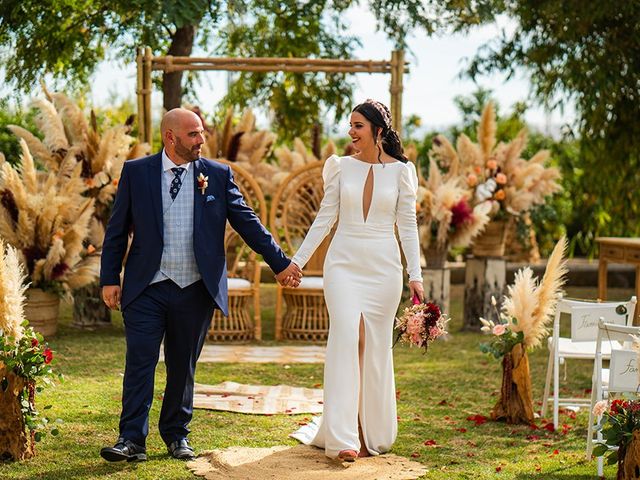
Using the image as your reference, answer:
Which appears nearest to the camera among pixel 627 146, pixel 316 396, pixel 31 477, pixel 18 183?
pixel 31 477

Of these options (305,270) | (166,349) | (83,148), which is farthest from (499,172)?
(166,349)

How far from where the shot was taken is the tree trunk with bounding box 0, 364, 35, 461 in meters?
5.45

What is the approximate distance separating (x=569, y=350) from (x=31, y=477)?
3.42 meters

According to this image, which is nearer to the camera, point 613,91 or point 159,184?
point 159,184

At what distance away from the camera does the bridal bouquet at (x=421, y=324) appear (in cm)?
591

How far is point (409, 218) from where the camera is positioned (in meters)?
6.07

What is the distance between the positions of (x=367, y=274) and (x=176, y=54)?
6902 millimetres

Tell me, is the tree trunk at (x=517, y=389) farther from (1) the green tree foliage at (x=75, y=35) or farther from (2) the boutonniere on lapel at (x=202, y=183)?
(1) the green tree foliage at (x=75, y=35)

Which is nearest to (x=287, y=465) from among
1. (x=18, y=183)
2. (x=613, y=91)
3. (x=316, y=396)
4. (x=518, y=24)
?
(x=316, y=396)

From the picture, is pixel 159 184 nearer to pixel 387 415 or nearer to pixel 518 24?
pixel 387 415

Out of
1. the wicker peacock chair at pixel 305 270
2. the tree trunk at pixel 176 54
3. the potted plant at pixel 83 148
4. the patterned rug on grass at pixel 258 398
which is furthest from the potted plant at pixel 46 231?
the tree trunk at pixel 176 54

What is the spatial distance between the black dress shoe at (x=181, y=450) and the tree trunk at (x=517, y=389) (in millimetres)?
2165

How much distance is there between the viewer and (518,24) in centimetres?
1284

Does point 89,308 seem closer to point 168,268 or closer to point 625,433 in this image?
point 168,268
